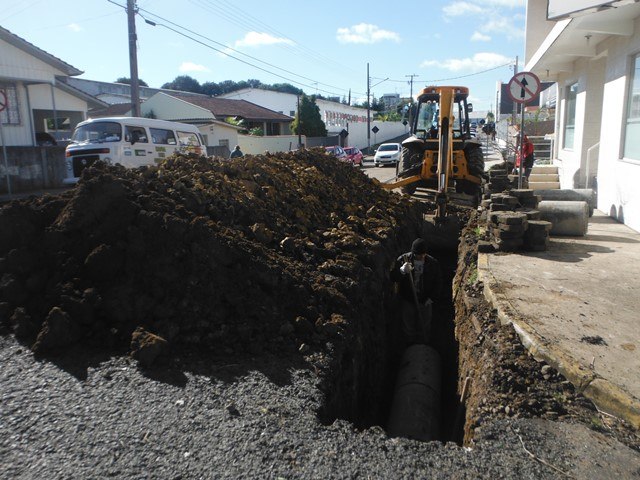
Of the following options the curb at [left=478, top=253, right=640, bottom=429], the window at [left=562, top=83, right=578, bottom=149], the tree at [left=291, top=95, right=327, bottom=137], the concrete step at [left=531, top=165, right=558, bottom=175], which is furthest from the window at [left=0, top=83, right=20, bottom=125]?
the tree at [left=291, top=95, right=327, bottom=137]

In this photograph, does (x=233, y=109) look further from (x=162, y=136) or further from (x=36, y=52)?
(x=162, y=136)

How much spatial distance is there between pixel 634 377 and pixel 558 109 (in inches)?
571

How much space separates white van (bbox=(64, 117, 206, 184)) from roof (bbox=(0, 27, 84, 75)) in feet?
20.6

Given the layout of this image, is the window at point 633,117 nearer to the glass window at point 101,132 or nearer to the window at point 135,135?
the window at point 135,135

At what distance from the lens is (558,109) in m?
15.8

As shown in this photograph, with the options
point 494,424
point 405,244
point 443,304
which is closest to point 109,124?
point 405,244

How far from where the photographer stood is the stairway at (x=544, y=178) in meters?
13.5

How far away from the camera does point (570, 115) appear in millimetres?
14305

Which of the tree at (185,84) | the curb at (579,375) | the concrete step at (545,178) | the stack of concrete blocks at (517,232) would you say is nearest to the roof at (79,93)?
the concrete step at (545,178)

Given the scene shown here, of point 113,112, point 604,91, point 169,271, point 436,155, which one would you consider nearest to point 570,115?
point 604,91

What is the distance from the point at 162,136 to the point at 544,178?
433 inches

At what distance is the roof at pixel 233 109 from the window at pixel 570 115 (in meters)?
26.1

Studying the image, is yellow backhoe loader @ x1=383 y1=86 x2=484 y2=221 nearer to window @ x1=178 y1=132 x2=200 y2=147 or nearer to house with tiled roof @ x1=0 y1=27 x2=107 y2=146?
window @ x1=178 y1=132 x2=200 y2=147

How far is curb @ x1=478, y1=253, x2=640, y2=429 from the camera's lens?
3.00 metres
